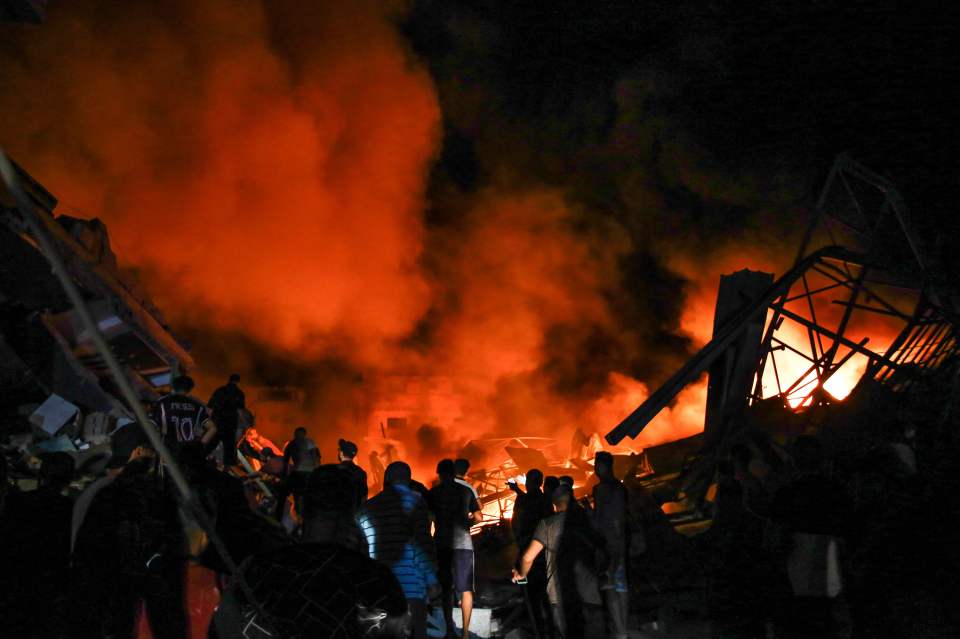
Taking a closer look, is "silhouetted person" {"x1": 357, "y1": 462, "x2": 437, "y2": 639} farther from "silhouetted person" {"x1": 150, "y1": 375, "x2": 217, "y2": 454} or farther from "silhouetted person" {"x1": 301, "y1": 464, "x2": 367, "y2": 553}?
"silhouetted person" {"x1": 150, "y1": 375, "x2": 217, "y2": 454}

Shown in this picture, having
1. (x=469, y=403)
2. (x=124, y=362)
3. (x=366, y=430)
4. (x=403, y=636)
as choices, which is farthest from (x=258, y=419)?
(x=403, y=636)

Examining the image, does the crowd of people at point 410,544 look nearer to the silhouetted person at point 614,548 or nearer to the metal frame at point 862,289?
the silhouetted person at point 614,548

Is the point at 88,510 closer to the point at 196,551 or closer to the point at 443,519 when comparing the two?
the point at 196,551

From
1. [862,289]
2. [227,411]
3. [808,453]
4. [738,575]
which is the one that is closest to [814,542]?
[808,453]

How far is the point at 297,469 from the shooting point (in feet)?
19.9

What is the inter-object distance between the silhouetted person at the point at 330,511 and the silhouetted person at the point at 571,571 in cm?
131

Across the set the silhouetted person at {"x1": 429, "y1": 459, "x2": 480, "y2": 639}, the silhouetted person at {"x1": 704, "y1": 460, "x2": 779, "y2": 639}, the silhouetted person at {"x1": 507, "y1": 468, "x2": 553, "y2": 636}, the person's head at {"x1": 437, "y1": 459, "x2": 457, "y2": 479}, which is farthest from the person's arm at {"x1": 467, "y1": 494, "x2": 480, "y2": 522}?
the silhouetted person at {"x1": 704, "y1": 460, "x2": 779, "y2": 639}

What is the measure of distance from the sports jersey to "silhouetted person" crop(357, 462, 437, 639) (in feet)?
5.80

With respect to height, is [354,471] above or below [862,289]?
below

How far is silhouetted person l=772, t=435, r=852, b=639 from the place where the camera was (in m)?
3.72

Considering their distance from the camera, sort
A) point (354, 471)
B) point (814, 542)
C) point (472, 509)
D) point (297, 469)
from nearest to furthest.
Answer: point (814, 542) → point (354, 471) → point (472, 509) → point (297, 469)

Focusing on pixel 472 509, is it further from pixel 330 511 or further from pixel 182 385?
pixel 182 385

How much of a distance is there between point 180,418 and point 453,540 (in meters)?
2.54

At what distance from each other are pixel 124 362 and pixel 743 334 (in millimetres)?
8904
